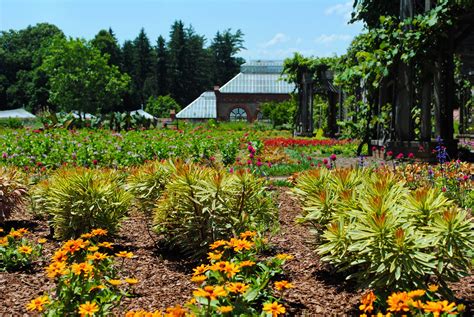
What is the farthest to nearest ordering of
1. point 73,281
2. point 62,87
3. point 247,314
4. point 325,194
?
point 62,87 → point 325,194 → point 73,281 → point 247,314

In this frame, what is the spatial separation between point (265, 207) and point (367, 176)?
0.83 m

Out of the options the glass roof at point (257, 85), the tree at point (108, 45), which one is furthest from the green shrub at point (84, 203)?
the tree at point (108, 45)

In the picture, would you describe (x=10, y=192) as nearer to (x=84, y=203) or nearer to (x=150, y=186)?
(x=84, y=203)

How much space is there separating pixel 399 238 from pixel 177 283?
65.8 inches

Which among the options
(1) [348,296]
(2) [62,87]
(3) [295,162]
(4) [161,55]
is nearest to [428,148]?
(3) [295,162]

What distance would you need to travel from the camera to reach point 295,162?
37.3 ft

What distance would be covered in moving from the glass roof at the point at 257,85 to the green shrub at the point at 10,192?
42297 millimetres

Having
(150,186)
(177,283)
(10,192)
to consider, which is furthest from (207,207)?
(10,192)

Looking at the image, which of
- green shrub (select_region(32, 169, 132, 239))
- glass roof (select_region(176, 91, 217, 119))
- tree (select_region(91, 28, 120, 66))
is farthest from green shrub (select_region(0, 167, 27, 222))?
tree (select_region(91, 28, 120, 66))

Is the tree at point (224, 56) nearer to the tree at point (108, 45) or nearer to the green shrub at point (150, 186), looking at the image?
the tree at point (108, 45)

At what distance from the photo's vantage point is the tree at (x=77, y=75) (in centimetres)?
4975

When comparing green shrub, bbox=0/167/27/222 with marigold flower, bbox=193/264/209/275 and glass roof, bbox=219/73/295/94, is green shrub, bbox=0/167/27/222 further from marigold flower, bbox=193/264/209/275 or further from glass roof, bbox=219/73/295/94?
glass roof, bbox=219/73/295/94

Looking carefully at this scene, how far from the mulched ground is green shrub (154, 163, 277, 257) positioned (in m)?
0.26

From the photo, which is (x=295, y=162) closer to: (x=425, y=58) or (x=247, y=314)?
(x=425, y=58)
